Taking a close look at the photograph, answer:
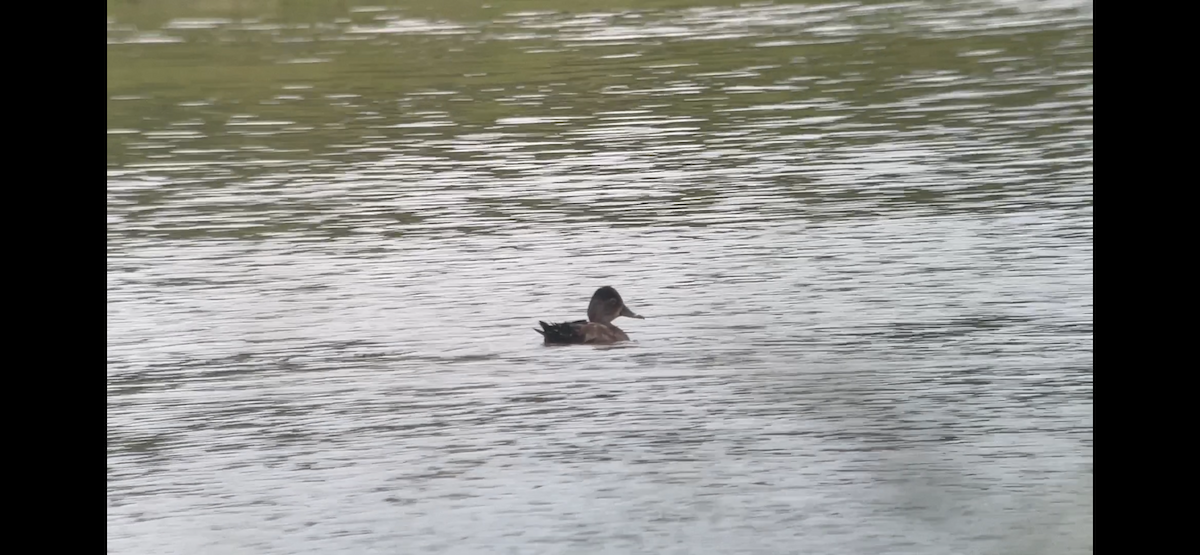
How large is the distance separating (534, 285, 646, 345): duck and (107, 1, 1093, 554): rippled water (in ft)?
0.14

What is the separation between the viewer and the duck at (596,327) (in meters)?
3.04

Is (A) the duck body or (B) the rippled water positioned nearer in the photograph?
(B) the rippled water

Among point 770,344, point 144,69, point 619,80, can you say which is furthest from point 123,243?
point 770,344

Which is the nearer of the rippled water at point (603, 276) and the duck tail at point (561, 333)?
the rippled water at point (603, 276)

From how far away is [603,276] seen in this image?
3133 millimetres

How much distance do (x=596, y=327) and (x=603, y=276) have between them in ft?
0.51

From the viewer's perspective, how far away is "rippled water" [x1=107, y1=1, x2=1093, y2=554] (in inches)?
114

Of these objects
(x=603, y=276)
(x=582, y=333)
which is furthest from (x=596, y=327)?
(x=603, y=276)

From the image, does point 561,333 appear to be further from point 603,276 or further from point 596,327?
point 603,276

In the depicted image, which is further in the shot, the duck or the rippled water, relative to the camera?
the duck

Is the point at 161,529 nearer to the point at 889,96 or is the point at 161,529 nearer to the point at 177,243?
the point at 177,243

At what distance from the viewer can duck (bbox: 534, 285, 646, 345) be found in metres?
3.04

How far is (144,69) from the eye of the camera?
3.33 metres

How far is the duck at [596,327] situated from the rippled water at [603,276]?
0.04 m
